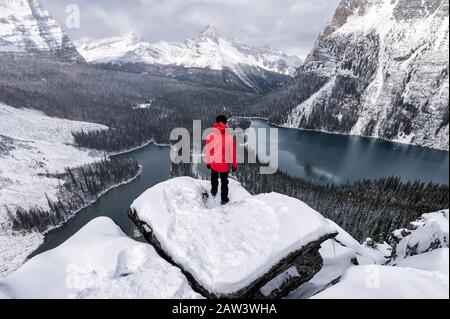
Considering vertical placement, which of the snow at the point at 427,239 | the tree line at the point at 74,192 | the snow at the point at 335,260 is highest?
the snow at the point at 427,239

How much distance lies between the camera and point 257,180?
4186 inches

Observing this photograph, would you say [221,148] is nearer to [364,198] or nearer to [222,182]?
[222,182]

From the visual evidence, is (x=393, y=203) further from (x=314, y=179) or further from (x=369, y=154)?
(x=369, y=154)

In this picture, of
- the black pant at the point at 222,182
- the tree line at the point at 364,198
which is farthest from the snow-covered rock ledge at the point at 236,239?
the tree line at the point at 364,198

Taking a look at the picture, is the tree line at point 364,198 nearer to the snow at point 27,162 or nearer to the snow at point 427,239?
the snow at point 27,162

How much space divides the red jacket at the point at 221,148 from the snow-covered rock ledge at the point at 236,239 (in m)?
2.29

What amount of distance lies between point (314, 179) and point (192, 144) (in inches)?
3314

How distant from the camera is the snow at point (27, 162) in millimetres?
76500

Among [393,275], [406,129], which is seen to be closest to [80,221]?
[393,275]

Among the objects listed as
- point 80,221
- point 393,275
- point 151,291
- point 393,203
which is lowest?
point 80,221

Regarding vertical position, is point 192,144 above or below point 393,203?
above

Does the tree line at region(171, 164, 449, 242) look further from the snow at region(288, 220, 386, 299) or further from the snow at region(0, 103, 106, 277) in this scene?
the snow at region(288, 220, 386, 299)

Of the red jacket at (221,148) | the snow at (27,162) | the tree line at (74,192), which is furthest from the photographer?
the tree line at (74,192)
